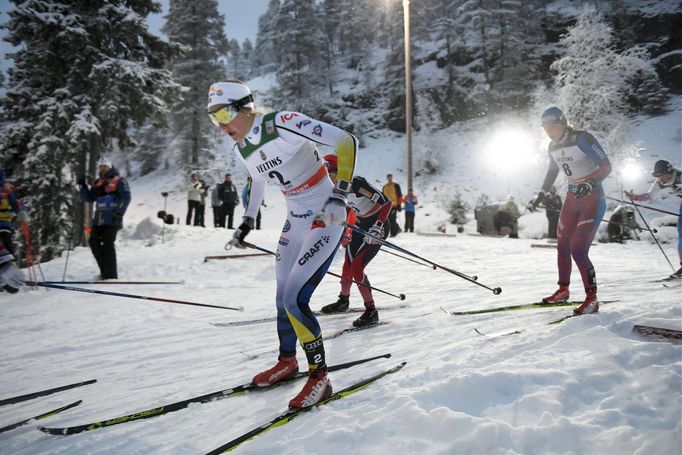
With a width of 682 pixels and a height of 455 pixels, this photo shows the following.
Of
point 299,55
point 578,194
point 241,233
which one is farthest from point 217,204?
point 299,55

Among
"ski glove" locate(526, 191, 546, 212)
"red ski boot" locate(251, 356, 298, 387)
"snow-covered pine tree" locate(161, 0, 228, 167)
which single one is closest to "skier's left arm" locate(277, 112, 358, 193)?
"red ski boot" locate(251, 356, 298, 387)

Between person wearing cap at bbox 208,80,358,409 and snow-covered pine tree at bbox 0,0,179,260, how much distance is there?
40.5ft

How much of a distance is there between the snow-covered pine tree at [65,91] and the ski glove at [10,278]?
10861 millimetres

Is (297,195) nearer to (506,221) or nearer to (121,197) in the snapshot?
(121,197)

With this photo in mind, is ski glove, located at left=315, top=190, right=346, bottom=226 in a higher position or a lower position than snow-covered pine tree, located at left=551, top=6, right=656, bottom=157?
lower

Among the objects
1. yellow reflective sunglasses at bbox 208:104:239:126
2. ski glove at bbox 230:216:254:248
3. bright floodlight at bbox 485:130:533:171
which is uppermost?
bright floodlight at bbox 485:130:533:171

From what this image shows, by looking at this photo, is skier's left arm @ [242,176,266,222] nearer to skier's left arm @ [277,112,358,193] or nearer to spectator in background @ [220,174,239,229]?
skier's left arm @ [277,112,358,193]

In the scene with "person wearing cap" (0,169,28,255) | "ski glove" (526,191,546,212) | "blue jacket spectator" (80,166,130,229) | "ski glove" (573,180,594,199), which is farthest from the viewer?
"blue jacket spectator" (80,166,130,229)

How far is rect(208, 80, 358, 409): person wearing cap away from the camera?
9.62 feet

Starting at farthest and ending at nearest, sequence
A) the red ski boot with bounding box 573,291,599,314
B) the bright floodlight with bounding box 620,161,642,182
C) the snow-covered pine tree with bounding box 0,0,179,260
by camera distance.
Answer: the bright floodlight with bounding box 620,161,642,182, the snow-covered pine tree with bounding box 0,0,179,260, the red ski boot with bounding box 573,291,599,314

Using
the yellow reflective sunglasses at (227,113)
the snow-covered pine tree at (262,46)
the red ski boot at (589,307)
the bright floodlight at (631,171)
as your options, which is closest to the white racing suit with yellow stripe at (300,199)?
the yellow reflective sunglasses at (227,113)

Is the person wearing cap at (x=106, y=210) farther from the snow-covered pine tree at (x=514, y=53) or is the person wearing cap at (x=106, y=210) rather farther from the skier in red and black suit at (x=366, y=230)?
the snow-covered pine tree at (x=514, y=53)

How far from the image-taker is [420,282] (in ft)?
26.6

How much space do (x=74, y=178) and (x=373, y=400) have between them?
16.1 m
